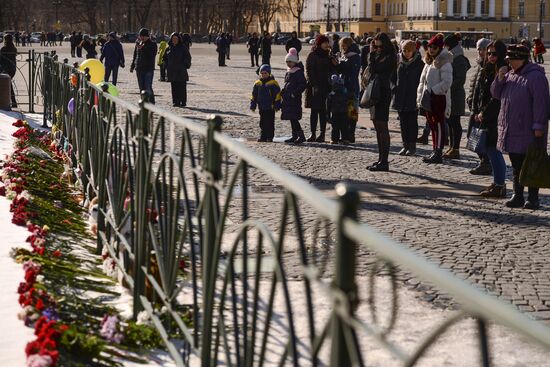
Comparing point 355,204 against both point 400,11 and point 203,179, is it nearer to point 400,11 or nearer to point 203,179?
point 203,179

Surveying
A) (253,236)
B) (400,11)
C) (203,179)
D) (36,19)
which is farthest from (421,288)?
(36,19)

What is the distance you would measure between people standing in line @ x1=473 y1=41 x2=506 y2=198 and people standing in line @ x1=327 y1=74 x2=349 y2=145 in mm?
4004

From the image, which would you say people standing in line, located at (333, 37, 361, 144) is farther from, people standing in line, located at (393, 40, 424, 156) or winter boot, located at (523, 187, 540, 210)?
winter boot, located at (523, 187, 540, 210)

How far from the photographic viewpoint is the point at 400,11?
141375 millimetres

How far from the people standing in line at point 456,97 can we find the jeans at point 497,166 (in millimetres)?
3060

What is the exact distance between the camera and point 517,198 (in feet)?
33.7

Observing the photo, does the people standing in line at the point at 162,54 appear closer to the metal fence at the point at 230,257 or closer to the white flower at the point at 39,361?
the metal fence at the point at 230,257

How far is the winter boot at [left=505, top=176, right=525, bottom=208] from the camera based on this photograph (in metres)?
10.2

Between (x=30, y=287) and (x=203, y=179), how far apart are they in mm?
1731

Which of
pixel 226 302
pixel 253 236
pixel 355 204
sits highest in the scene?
pixel 355 204

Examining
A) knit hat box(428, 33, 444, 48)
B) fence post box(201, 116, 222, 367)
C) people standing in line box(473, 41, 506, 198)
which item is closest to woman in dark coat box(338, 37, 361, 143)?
knit hat box(428, 33, 444, 48)

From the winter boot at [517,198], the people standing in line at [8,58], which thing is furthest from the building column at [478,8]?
the winter boot at [517,198]

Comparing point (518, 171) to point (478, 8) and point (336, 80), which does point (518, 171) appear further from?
point (478, 8)

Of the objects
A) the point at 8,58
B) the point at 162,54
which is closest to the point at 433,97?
the point at 8,58
